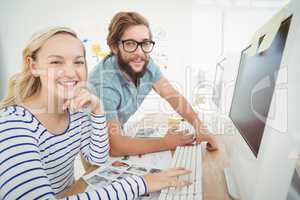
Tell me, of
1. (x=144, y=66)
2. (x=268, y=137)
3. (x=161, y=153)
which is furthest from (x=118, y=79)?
(x=268, y=137)

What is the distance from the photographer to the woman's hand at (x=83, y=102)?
33.7 inches

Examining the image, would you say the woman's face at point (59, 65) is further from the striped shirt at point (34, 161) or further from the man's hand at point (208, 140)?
the man's hand at point (208, 140)

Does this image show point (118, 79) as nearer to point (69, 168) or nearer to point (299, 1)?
Answer: point (69, 168)

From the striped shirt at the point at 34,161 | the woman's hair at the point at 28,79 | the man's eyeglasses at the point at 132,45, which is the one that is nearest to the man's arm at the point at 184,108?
the man's eyeglasses at the point at 132,45

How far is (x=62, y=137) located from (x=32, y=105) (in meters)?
0.14

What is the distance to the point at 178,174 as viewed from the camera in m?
0.68

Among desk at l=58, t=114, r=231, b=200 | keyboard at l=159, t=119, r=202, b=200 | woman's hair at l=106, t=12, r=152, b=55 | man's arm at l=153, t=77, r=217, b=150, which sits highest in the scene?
woman's hair at l=106, t=12, r=152, b=55

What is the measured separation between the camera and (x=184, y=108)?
142 cm

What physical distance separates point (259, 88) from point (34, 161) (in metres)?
0.56

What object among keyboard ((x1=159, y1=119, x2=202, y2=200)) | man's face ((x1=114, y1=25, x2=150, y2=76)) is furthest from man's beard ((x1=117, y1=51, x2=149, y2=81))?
keyboard ((x1=159, y1=119, x2=202, y2=200))

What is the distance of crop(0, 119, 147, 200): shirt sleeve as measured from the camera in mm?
573

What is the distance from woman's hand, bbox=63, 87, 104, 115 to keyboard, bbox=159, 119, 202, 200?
0.34 metres

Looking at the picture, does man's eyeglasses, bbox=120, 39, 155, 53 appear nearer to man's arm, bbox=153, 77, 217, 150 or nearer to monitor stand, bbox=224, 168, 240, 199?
man's arm, bbox=153, 77, 217, 150

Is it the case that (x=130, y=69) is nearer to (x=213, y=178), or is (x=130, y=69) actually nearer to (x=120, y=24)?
(x=120, y=24)
